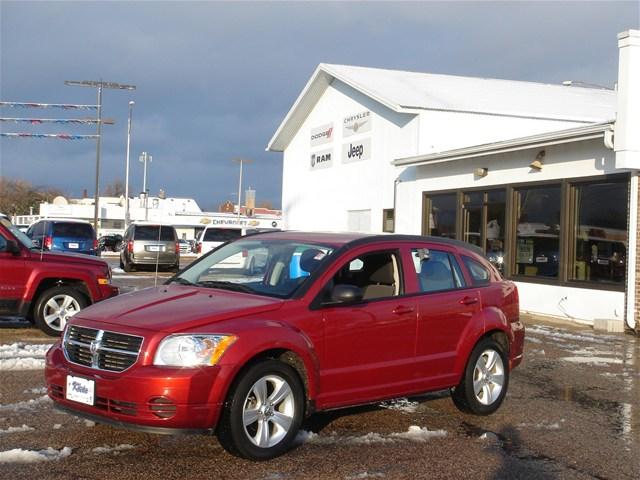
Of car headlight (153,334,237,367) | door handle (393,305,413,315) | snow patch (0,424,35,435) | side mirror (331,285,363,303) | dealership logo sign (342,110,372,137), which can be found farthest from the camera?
dealership logo sign (342,110,372,137)

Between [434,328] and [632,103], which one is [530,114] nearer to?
[632,103]

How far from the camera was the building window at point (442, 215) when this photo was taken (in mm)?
20016

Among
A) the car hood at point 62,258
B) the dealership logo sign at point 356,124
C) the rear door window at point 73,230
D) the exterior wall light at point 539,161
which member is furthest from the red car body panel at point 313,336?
the dealership logo sign at point 356,124

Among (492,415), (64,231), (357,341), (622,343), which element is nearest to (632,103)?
(622,343)

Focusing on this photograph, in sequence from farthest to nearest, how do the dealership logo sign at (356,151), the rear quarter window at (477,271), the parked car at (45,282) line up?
the dealership logo sign at (356,151) < the parked car at (45,282) < the rear quarter window at (477,271)

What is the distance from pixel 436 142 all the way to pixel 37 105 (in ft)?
90.1

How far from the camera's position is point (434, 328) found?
7.10 m

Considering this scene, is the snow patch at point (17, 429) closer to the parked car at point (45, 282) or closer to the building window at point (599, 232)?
the parked car at point (45, 282)

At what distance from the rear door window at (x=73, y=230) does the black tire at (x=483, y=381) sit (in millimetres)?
17885

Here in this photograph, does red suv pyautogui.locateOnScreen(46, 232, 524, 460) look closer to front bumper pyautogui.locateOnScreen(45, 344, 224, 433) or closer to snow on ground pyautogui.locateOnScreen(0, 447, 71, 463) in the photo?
front bumper pyautogui.locateOnScreen(45, 344, 224, 433)

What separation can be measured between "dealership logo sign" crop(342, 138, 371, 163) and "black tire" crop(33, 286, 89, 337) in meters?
14.6

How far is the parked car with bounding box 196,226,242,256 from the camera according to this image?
26938mm

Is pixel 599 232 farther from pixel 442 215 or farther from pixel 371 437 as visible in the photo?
pixel 371 437

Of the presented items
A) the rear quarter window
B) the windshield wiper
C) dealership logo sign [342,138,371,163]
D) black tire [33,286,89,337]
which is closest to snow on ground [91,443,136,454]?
the windshield wiper
